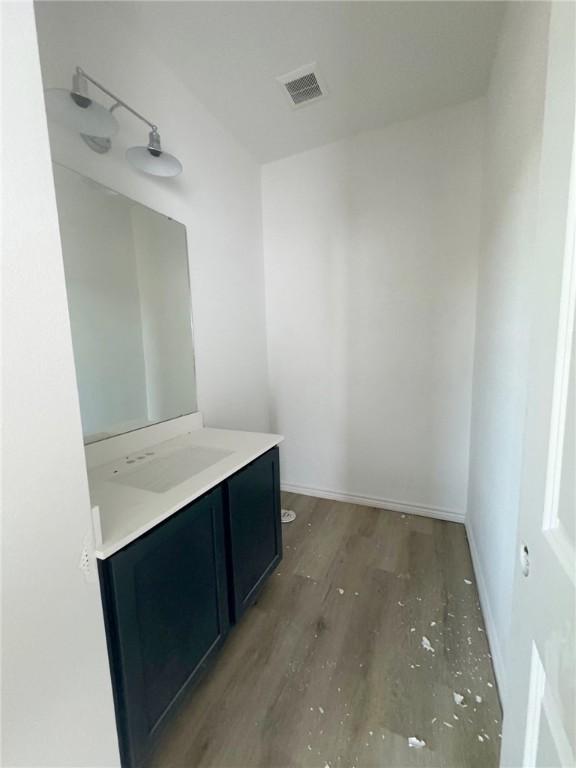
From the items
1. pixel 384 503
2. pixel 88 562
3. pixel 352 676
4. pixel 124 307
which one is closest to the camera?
pixel 88 562

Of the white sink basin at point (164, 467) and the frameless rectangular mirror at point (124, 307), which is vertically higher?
the frameless rectangular mirror at point (124, 307)

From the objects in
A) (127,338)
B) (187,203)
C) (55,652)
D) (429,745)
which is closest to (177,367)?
(127,338)

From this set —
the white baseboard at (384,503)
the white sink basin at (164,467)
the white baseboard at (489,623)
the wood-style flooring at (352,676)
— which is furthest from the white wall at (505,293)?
the white sink basin at (164,467)

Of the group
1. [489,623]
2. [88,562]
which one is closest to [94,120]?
[88,562]

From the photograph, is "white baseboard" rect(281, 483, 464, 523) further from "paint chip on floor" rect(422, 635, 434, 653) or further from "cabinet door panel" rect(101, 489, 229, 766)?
"cabinet door panel" rect(101, 489, 229, 766)

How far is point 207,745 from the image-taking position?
1064mm

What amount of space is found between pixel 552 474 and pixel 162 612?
1.11 metres

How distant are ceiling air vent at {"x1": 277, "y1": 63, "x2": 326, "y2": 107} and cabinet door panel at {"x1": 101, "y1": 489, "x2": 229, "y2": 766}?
7.19 feet

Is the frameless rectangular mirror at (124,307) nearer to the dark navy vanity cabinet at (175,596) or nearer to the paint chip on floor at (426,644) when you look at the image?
the dark navy vanity cabinet at (175,596)

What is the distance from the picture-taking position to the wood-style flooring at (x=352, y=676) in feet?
3.43

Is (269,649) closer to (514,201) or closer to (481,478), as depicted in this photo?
(481,478)

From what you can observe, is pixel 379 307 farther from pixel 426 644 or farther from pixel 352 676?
pixel 352 676

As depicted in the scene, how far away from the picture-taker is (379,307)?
7.69 feet

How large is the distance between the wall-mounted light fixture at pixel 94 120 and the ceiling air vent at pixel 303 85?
896mm
